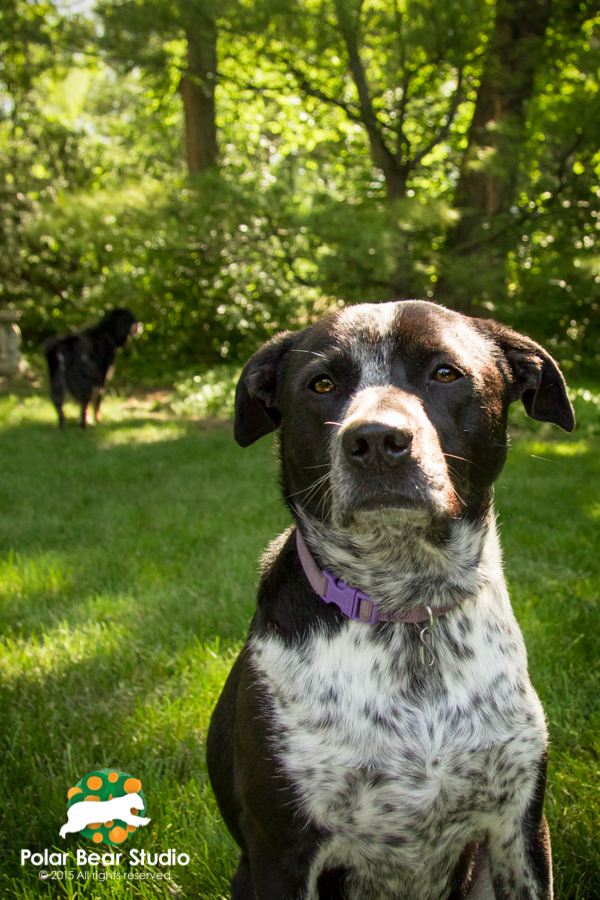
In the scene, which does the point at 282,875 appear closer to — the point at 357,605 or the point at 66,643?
the point at 357,605

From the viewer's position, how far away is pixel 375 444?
4.86 ft

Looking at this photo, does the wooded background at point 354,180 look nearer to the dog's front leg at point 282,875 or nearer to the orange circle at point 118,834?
the orange circle at point 118,834

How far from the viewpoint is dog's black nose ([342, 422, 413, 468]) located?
4.80ft

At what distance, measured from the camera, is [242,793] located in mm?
1627

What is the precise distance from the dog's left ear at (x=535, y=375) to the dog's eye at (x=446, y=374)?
320mm

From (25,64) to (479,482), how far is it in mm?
14180

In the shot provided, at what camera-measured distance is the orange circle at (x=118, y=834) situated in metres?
1.95

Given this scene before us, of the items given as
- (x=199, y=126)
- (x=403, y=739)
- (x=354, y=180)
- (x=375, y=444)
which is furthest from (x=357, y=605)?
(x=199, y=126)

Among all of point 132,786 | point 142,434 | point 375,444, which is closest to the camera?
point 375,444

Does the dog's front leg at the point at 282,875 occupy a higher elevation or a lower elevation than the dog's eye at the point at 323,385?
lower

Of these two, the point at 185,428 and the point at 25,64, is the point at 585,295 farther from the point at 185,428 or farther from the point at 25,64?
the point at 25,64
